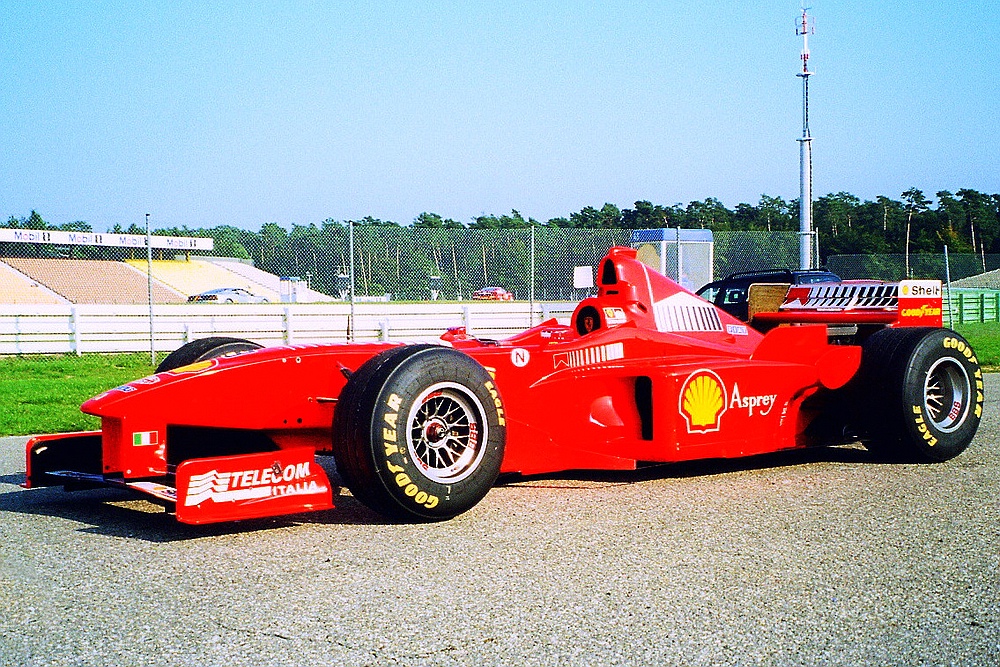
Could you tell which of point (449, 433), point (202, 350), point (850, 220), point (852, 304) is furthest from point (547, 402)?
point (850, 220)

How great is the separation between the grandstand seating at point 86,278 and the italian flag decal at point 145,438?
16.6m

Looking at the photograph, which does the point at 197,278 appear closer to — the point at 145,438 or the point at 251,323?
the point at 251,323

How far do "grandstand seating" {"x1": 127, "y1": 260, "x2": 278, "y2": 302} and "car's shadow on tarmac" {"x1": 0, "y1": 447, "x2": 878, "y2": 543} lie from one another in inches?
602

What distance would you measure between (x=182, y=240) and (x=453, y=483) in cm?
1993

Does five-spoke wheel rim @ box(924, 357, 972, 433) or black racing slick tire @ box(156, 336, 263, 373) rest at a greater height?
black racing slick tire @ box(156, 336, 263, 373)

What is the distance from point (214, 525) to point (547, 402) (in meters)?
2.06


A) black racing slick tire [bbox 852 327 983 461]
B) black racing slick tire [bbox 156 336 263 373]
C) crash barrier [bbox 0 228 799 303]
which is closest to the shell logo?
black racing slick tire [bbox 852 327 983 461]

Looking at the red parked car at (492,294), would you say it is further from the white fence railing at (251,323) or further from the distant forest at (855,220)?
the distant forest at (855,220)

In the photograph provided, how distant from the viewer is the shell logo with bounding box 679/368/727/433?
6504 mm

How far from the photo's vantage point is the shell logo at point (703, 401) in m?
6.50

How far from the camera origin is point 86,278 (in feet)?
71.0

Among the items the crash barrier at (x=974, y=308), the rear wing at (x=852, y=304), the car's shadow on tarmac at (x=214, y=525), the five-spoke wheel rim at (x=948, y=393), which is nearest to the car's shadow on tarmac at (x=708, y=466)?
the car's shadow on tarmac at (x=214, y=525)

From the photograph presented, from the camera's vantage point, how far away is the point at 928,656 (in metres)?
3.35

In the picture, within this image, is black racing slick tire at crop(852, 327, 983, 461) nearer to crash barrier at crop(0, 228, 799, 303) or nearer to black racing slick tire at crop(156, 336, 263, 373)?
black racing slick tire at crop(156, 336, 263, 373)
